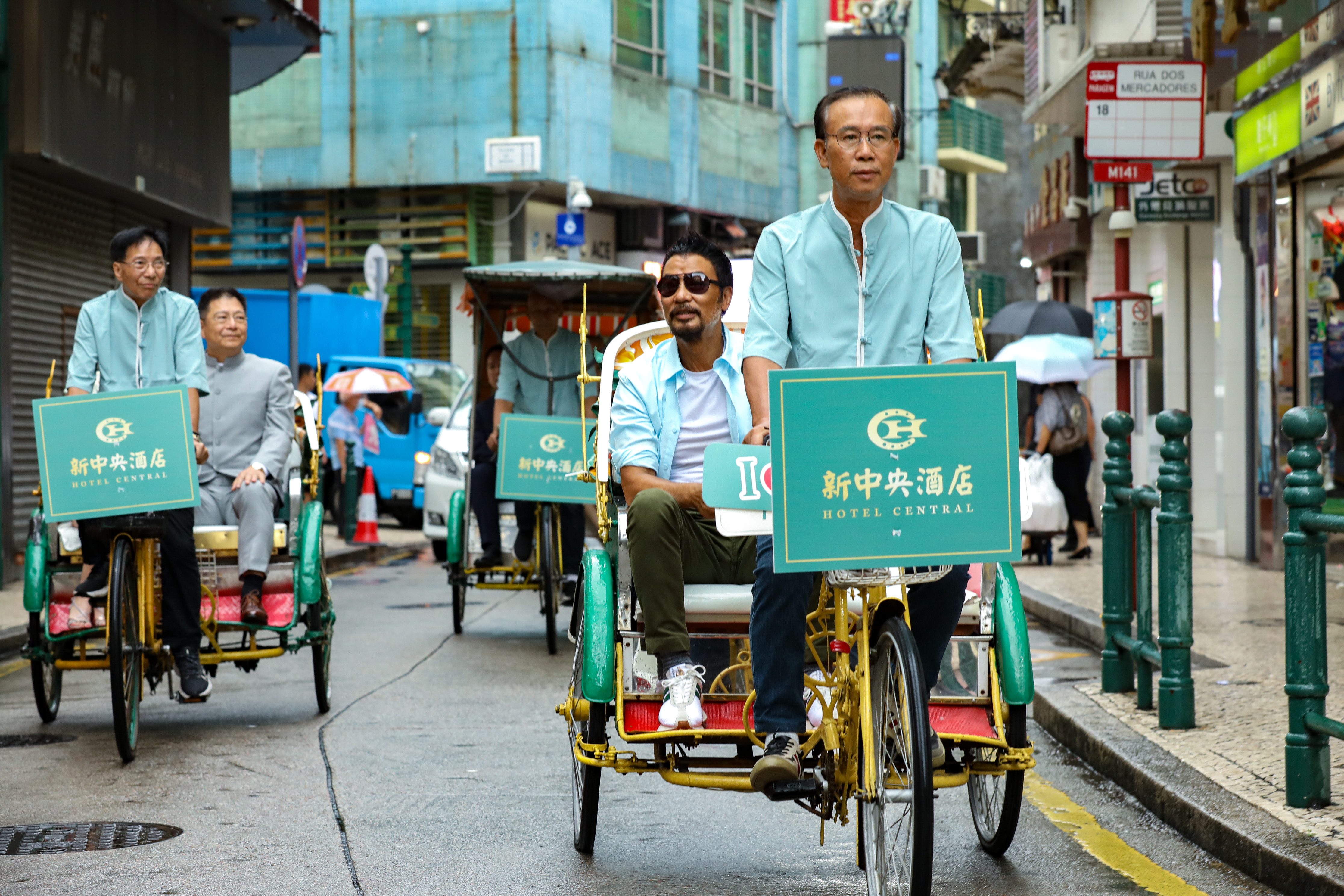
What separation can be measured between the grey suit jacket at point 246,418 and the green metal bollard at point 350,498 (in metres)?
11.1

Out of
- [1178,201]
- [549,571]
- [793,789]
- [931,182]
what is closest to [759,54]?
[931,182]

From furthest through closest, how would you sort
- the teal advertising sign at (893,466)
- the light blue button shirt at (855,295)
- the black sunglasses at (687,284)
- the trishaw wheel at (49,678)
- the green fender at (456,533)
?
the green fender at (456,533), the trishaw wheel at (49,678), the black sunglasses at (687,284), the light blue button shirt at (855,295), the teal advertising sign at (893,466)

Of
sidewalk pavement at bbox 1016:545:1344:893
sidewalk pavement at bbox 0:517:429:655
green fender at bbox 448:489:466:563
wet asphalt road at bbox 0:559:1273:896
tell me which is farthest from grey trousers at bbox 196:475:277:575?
sidewalk pavement at bbox 1016:545:1344:893

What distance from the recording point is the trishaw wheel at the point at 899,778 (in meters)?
3.98

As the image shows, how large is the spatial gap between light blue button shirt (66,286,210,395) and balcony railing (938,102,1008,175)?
4042 cm

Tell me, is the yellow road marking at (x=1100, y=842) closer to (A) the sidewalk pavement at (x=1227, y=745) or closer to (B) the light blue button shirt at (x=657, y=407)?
(A) the sidewalk pavement at (x=1227, y=745)

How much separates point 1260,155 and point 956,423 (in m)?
10.4

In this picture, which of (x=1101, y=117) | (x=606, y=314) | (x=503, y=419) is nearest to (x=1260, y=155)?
(x=1101, y=117)

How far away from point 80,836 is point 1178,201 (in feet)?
42.9

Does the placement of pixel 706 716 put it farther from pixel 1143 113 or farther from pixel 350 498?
pixel 350 498

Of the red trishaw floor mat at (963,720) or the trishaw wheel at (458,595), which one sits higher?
the red trishaw floor mat at (963,720)

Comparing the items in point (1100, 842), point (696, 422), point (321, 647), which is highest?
point (696, 422)

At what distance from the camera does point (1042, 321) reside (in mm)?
18562

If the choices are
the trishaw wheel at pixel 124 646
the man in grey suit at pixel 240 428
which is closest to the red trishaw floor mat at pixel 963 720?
the trishaw wheel at pixel 124 646
